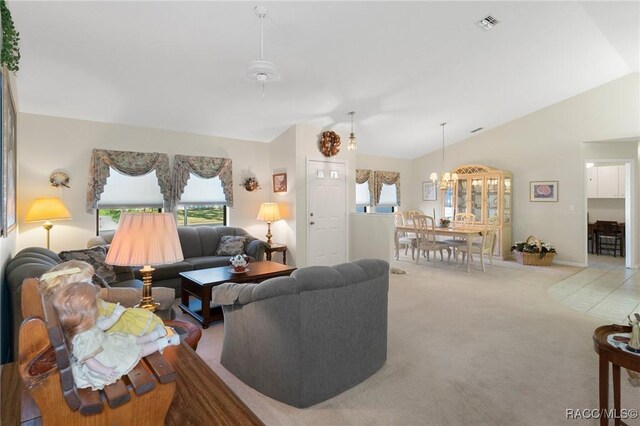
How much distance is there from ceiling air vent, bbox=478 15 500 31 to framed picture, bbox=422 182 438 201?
4986 mm

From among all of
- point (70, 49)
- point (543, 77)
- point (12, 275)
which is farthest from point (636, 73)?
point (12, 275)

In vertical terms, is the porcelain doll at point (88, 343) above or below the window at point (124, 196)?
below

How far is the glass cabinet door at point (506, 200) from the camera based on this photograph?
7.30 metres

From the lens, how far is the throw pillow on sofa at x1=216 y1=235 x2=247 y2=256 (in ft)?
17.2

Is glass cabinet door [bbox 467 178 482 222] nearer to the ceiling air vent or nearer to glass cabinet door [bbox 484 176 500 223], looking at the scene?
glass cabinet door [bbox 484 176 500 223]

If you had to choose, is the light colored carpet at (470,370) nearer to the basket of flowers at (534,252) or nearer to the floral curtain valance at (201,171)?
the basket of flowers at (534,252)

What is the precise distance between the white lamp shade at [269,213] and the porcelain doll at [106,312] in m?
4.72

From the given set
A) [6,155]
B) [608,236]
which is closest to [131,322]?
[6,155]

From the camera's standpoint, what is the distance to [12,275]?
2254 millimetres

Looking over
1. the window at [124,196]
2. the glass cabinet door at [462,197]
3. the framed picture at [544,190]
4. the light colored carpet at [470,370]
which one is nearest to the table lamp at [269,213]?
the window at [124,196]

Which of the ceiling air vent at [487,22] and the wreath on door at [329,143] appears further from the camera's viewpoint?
the wreath on door at [329,143]

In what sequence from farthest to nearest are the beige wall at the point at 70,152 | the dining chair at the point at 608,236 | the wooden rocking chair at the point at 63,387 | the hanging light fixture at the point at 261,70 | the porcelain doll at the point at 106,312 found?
the dining chair at the point at 608,236 < the beige wall at the point at 70,152 < the hanging light fixture at the point at 261,70 < the porcelain doll at the point at 106,312 < the wooden rocking chair at the point at 63,387

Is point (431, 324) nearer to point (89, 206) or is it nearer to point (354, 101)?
point (354, 101)

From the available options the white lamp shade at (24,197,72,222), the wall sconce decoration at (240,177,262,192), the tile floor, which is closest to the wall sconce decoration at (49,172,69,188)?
the white lamp shade at (24,197,72,222)
